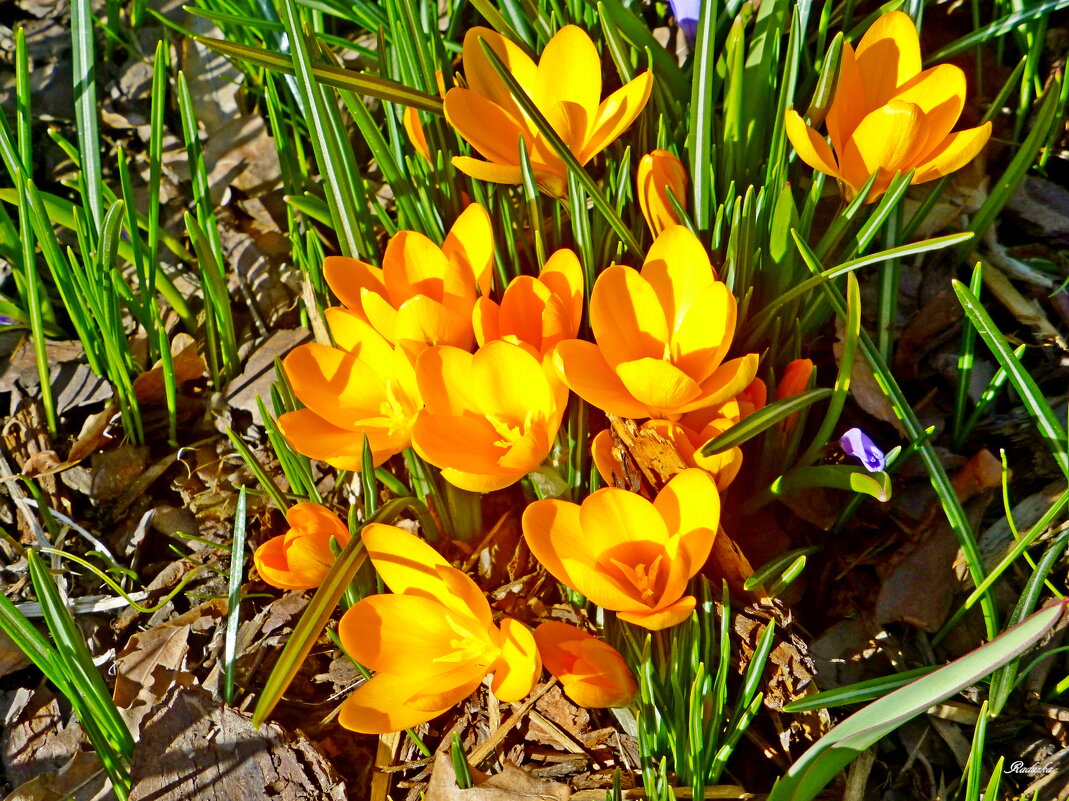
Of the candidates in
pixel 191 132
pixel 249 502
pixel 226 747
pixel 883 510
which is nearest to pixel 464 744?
pixel 226 747

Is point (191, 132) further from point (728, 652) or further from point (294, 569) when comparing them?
point (728, 652)

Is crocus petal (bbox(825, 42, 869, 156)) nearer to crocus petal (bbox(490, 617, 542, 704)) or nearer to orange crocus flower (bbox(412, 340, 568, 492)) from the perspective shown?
orange crocus flower (bbox(412, 340, 568, 492))

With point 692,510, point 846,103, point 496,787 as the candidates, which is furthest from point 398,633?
point 846,103

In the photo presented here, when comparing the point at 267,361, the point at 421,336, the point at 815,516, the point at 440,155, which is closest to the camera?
the point at 421,336

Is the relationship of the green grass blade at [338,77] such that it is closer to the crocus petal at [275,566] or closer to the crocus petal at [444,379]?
the crocus petal at [444,379]

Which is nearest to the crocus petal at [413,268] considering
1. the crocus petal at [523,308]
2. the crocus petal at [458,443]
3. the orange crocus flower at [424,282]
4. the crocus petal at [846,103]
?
the orange crocus flower at [424,282]

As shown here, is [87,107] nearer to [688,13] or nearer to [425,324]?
[425,324]
